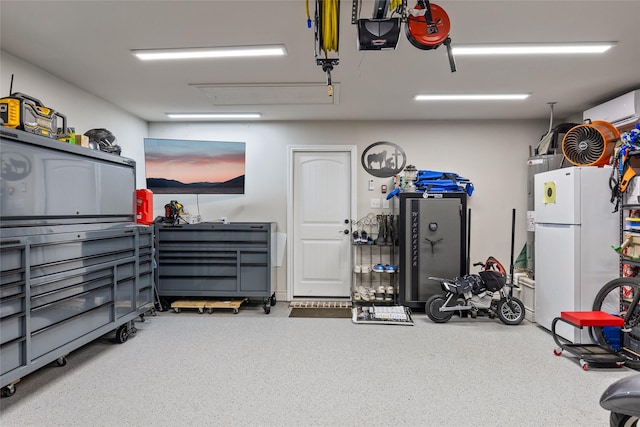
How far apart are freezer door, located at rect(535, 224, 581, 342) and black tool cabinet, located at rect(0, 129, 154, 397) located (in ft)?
13.7

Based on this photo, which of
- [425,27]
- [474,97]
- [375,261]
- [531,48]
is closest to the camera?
[425,27]

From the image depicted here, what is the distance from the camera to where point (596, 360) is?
2691 mm

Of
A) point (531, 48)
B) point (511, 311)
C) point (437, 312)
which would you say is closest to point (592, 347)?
point (511, 311)

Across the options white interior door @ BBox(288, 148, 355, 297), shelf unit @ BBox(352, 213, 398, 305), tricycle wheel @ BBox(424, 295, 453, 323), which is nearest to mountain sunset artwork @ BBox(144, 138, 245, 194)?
white interior door @ BBox(288, 148, 355, 297)

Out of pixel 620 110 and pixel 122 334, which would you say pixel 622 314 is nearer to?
pixel 620 110

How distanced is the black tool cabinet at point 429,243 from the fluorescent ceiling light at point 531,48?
182cm

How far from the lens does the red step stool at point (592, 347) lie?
8.90 ft

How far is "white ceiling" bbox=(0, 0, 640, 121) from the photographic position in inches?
85.7

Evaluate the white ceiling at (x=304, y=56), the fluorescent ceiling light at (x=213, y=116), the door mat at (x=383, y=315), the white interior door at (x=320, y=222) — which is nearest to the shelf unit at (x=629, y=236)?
the white ceiling at (x=304, y=56)

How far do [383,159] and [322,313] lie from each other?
2.26m

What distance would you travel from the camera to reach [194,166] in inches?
182

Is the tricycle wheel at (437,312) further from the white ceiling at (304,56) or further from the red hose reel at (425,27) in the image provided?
the red hose reel at (425,27)

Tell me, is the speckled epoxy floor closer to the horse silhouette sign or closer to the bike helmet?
the bike helmet

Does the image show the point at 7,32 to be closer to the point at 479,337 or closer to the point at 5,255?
the point at 5,255
